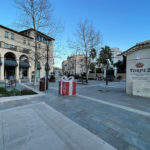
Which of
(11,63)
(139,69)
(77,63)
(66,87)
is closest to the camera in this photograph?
(66,87)

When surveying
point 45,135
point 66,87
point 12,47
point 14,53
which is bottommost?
point 45,135

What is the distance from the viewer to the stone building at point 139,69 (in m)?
6.74

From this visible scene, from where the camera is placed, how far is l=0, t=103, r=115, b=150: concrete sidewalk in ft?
6.44

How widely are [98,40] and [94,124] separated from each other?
54.4 ft

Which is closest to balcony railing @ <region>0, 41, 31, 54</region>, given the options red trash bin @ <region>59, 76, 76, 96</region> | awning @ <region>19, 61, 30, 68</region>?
awning @ <region>19, 61, 30, 68</region>

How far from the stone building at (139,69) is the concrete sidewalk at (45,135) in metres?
6.37

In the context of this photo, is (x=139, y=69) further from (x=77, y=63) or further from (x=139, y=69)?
(x=77, y=63)

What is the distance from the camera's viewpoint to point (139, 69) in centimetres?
714

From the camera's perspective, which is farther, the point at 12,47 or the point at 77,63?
the point at 77,63

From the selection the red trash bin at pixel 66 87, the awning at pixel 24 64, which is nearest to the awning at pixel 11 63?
the awning at pixel 24 64

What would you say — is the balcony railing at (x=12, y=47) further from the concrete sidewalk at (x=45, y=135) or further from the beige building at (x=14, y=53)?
the concrete sidewalk at (x=45, y=135)

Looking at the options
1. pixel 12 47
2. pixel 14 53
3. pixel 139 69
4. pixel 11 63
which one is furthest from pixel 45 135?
pixel 12 47

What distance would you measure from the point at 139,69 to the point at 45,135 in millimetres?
7613

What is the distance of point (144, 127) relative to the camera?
9.11 feet
